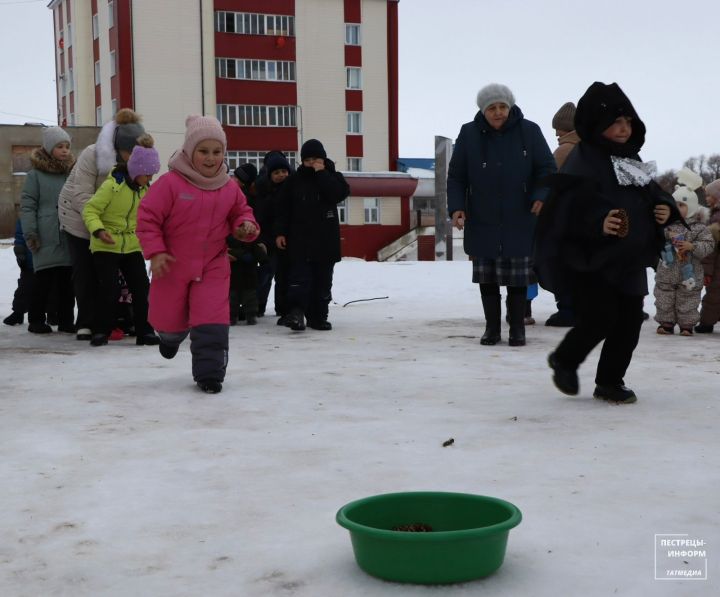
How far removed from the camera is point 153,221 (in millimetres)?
5484

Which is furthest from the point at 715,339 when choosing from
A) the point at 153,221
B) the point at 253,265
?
the point at 153,221

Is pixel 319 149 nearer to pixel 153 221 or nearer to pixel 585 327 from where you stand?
pixel 153 221

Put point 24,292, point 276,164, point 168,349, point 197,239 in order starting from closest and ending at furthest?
point 197,239 → point 168,349 → point 276,164 → point 24,292

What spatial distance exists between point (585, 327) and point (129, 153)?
13.2ft

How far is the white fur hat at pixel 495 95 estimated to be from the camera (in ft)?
24.2

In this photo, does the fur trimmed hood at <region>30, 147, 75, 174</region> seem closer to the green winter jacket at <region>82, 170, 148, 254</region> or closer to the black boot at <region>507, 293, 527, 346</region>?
the green winter jacket at <region>82, 170, 148, 254</region>

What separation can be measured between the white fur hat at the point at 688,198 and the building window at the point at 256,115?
38673mm

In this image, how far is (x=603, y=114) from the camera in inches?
197

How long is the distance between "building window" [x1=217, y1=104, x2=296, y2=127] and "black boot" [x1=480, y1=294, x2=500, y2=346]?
129 ft

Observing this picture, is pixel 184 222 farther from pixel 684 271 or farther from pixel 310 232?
pixel 684 271

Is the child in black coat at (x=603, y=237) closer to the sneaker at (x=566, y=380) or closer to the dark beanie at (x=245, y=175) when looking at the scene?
the sneaker at (x=566, y=380)

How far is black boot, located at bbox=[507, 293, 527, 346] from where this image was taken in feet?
24.6

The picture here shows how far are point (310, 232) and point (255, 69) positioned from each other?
3832 centimetres

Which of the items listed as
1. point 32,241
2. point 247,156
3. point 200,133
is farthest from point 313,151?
point 247,156
